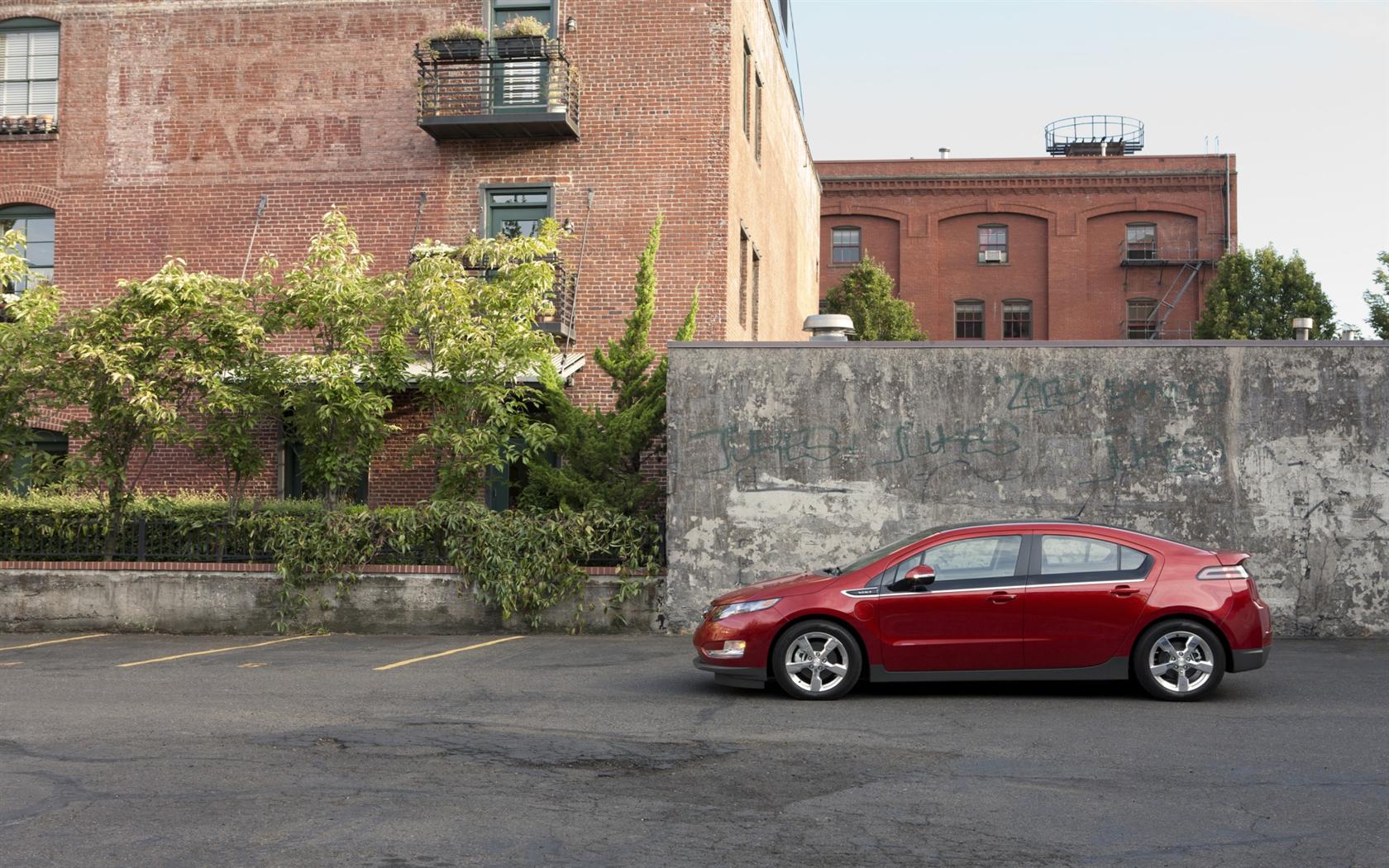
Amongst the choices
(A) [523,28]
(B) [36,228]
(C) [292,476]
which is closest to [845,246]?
(A) [523,28]

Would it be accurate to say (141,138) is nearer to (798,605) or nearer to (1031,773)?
(798,605)

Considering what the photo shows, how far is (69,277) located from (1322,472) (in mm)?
18924

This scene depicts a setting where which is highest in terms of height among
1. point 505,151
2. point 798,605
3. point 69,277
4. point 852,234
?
point 852,234

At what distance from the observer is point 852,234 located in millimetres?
49500

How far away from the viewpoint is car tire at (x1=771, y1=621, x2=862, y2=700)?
401 inches

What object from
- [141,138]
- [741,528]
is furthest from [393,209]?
[741,528]

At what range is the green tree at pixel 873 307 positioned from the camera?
40.8 metres

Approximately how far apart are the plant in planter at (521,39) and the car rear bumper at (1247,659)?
14.2 m

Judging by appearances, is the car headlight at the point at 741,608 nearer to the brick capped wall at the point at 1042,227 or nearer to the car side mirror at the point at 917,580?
the car side mirror at the point at 917,580

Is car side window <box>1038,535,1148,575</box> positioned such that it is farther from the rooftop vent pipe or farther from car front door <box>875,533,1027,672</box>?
the rooftop vent pipe

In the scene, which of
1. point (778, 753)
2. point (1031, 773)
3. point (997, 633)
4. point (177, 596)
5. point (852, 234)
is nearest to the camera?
point (1031, 773)

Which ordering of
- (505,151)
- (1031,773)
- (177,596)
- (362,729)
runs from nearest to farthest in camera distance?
1. (1031,773)
2. (362,729)
3. (177,596)
4. (505,151)

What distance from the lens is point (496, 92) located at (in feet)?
67.7

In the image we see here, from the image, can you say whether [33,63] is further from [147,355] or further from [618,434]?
[618,434]
